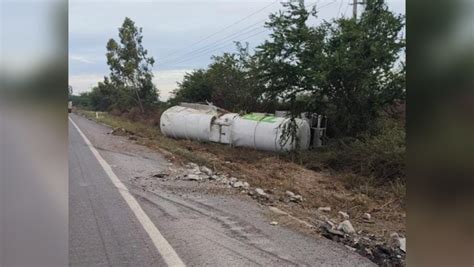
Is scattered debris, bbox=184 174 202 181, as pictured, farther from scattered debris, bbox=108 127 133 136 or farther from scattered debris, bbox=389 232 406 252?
scattered debris, bbox=389 232 406 252

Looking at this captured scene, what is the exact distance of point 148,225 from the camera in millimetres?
2709

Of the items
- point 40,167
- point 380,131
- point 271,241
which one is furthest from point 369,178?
point 40,167

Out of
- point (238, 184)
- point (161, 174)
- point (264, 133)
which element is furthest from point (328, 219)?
point (264, 133)

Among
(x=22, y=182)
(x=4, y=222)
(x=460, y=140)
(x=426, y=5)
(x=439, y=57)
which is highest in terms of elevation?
(x=426, y=5)

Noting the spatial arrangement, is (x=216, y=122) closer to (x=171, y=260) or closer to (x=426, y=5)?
(x=171, y=260)

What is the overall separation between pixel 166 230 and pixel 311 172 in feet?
9.48

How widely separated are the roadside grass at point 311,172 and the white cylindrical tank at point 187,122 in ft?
0.36

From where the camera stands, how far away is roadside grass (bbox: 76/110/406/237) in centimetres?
376

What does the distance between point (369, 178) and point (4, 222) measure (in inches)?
178

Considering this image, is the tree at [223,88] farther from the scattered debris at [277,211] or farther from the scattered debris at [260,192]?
the scattered debris at [277,211]

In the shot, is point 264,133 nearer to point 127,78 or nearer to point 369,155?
point 369,155

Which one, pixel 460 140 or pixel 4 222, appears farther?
pixel 460 140

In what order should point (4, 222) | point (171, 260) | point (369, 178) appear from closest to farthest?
point (4, 222), point (171, 260), point (369, 178)

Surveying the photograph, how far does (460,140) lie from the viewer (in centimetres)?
152
